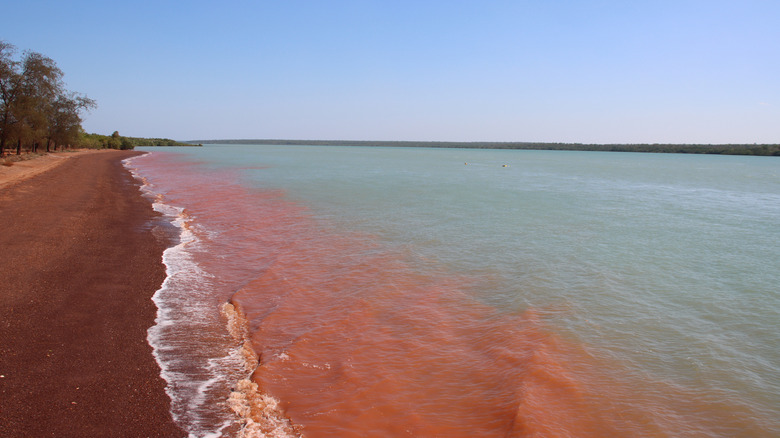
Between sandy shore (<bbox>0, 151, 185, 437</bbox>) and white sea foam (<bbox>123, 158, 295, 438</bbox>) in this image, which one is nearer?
sandy shore (<bbox>0, 151, 185, 437</bbox>)

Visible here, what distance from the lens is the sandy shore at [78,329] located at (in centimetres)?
419

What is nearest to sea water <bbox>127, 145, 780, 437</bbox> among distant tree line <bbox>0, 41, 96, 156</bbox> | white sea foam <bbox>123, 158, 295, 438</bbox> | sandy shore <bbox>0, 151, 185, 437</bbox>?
white sea foam <bbox>123, 158, 295, 438</bbox>

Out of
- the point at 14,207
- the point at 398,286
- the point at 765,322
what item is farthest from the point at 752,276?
the point at 14,207

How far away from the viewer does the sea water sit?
4801 mm

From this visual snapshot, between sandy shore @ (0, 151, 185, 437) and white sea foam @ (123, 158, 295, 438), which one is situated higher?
sandy shore @ (0, 151, 185, 437)

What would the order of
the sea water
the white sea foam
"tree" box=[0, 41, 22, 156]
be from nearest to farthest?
the white sea foam, the sea water, "tree" box=[0, 41, 22, 156]

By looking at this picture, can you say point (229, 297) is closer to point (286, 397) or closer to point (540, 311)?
point (286, 397)

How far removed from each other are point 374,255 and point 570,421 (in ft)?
23.5

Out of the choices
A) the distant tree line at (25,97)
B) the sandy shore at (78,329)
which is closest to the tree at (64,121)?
the distant tree line at (25,97)

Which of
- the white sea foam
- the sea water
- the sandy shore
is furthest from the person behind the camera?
the sea water

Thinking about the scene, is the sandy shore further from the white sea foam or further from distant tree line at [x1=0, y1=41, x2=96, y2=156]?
distant tree line at [x1=0, y1=41, x2=96, y2=156]

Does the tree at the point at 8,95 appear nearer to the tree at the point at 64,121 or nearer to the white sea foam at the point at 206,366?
the tree at the point at 64,121

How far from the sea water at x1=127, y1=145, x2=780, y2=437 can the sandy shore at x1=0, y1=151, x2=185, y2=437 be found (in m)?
0.36

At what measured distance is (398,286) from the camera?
9.05 meters
